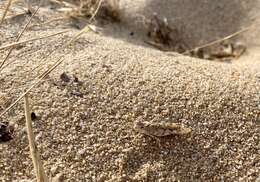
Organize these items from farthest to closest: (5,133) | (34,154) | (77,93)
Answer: (77,93), (5,133), (34,154)

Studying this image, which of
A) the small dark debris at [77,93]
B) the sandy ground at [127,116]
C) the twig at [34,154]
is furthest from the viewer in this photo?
the small dark debris at [77,93]

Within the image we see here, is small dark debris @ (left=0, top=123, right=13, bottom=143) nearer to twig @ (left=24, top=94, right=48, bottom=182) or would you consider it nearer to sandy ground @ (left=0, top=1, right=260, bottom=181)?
sandy ground @ (left=0, top=1, right=260, bottom=181)

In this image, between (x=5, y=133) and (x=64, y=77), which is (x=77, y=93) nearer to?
(x=64, y=77)

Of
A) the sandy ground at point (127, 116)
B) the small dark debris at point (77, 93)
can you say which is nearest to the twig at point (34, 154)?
the sandy ground at point (127, 116)

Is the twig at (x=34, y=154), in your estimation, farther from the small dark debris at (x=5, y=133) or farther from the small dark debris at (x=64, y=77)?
the small dark debris at (x=64, y=77)

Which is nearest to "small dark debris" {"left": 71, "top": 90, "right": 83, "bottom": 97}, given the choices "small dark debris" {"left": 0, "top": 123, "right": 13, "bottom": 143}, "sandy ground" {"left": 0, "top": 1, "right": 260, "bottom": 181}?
"sandy ground" {"left": 0, "top": 1, "right": 260, "bottom": 181}

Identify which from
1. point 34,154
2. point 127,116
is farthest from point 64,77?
point 34,154
